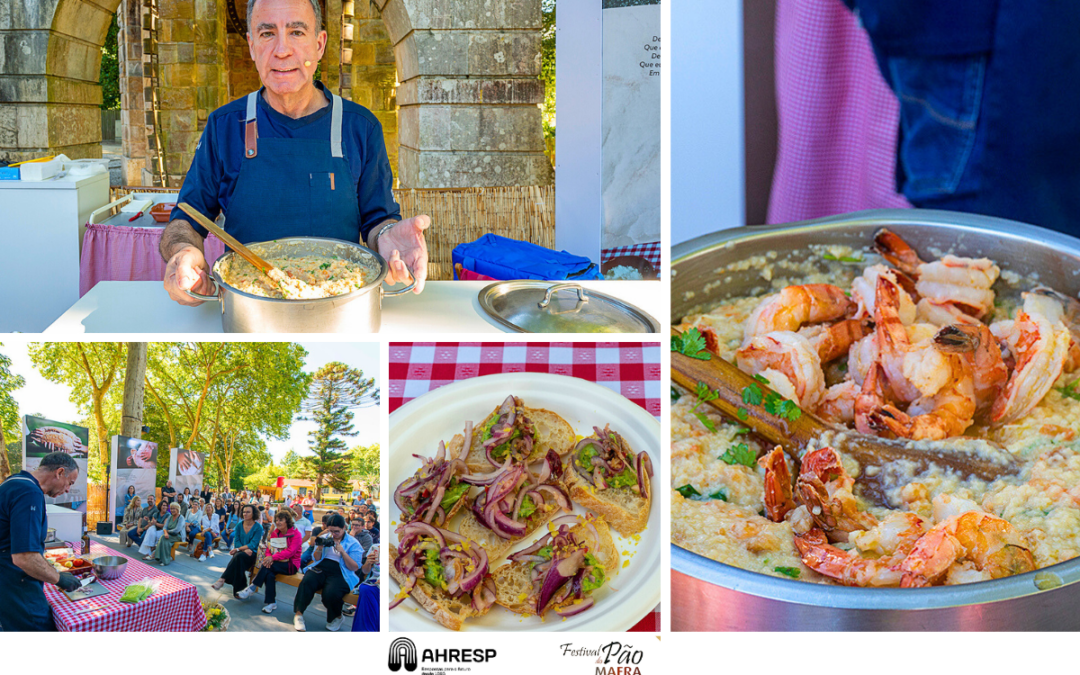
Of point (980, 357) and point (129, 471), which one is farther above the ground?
point (980, 357)

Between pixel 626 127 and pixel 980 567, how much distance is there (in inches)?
Answer: 132

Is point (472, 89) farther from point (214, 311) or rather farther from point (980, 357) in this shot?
point (980, 357)

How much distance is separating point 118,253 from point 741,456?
3.17 meters

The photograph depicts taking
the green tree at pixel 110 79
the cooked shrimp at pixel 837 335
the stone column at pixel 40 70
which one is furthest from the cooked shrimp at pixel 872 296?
the green tree at pixel 110 79

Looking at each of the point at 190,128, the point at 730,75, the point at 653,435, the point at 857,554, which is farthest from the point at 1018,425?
the point at 190,128

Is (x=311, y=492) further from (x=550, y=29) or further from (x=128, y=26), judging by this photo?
(x=550, y=29)

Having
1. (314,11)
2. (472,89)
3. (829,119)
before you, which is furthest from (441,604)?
(472,89)

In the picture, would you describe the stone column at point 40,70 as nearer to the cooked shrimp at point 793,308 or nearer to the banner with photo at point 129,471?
the banner with photo at point 129,471

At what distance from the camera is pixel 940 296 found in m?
1.48

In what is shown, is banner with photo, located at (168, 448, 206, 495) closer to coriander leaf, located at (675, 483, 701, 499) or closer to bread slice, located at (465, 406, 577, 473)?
bread slice, located at (465, 406, 577, 473)

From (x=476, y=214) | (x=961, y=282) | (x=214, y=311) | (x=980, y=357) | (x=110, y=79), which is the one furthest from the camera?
(x=110, y=79)

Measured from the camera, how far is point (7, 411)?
1.17 m

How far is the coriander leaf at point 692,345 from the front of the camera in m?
1.36

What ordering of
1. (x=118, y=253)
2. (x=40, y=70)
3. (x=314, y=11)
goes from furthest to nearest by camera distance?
(x=40, y=70) < (x=118, y=253) < (x=314, y=11)
